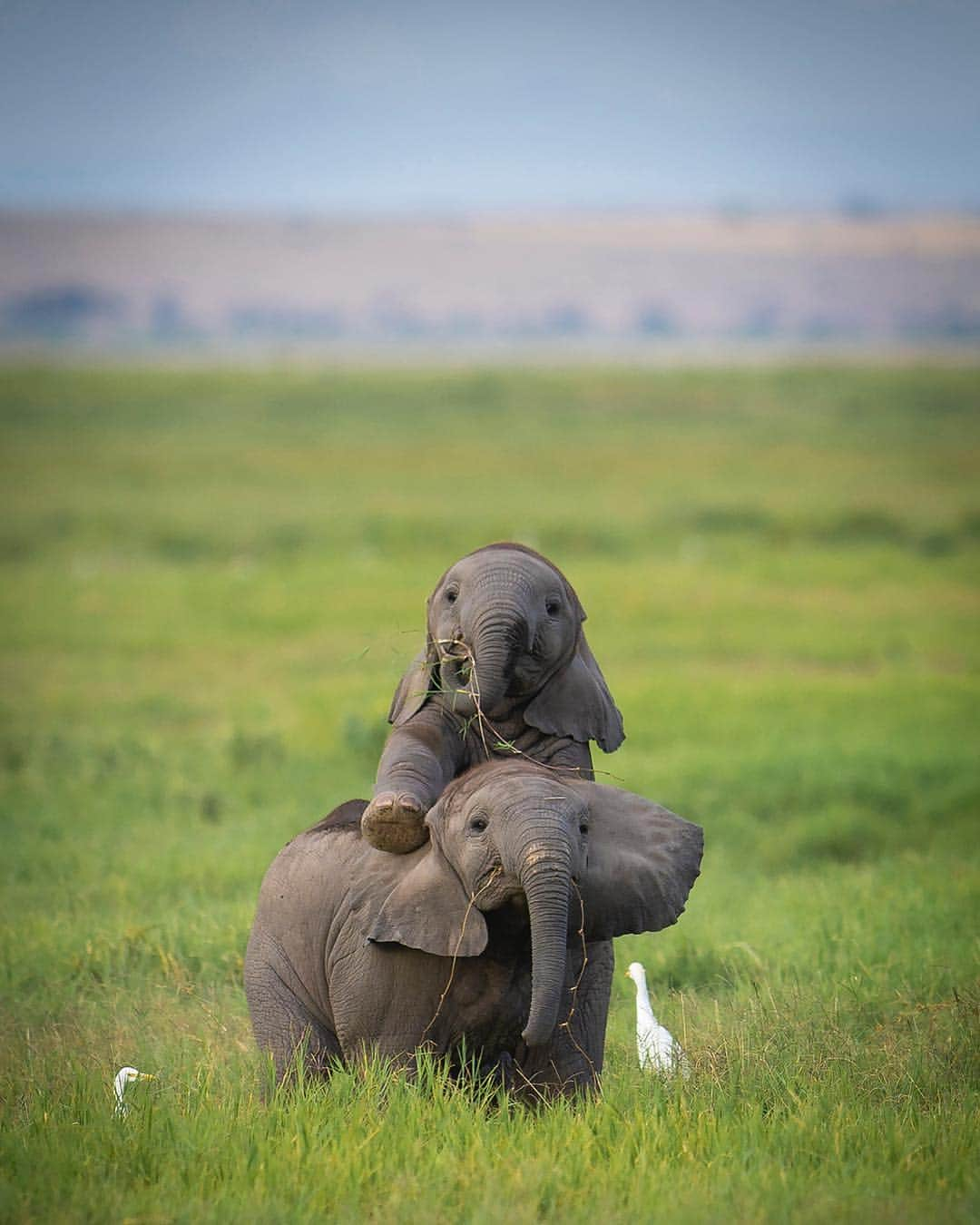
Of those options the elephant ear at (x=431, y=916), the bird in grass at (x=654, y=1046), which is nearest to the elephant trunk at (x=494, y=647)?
the elephant ear at (x=431, y=916)

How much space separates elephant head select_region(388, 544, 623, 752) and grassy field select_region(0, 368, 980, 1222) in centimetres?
39

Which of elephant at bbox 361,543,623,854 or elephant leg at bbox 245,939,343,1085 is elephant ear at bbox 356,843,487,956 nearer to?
elephant at bbox 361,543,623,854

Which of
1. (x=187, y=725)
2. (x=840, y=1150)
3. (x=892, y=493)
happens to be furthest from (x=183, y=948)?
(x=892, y=493)

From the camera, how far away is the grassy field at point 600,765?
557 centimetres

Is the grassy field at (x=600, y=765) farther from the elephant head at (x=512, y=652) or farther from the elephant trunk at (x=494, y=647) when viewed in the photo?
the elephant trunk at (x=494, y=647)

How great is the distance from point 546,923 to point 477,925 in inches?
14.1

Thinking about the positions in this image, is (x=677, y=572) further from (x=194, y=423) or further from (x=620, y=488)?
(x=194, y=423)

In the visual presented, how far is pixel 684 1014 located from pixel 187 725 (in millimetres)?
10292

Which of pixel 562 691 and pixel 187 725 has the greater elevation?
pixel 562 691

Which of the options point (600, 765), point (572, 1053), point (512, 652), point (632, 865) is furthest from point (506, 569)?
point (600, 765)

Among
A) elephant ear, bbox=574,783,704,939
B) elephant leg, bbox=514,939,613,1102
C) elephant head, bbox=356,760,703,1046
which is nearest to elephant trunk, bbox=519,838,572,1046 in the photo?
elephant head, bbox=356,760,703,1046

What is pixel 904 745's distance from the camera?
1463 centimetres

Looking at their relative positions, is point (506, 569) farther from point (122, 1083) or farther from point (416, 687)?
point (122, 1083)

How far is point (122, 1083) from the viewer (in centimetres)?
631
